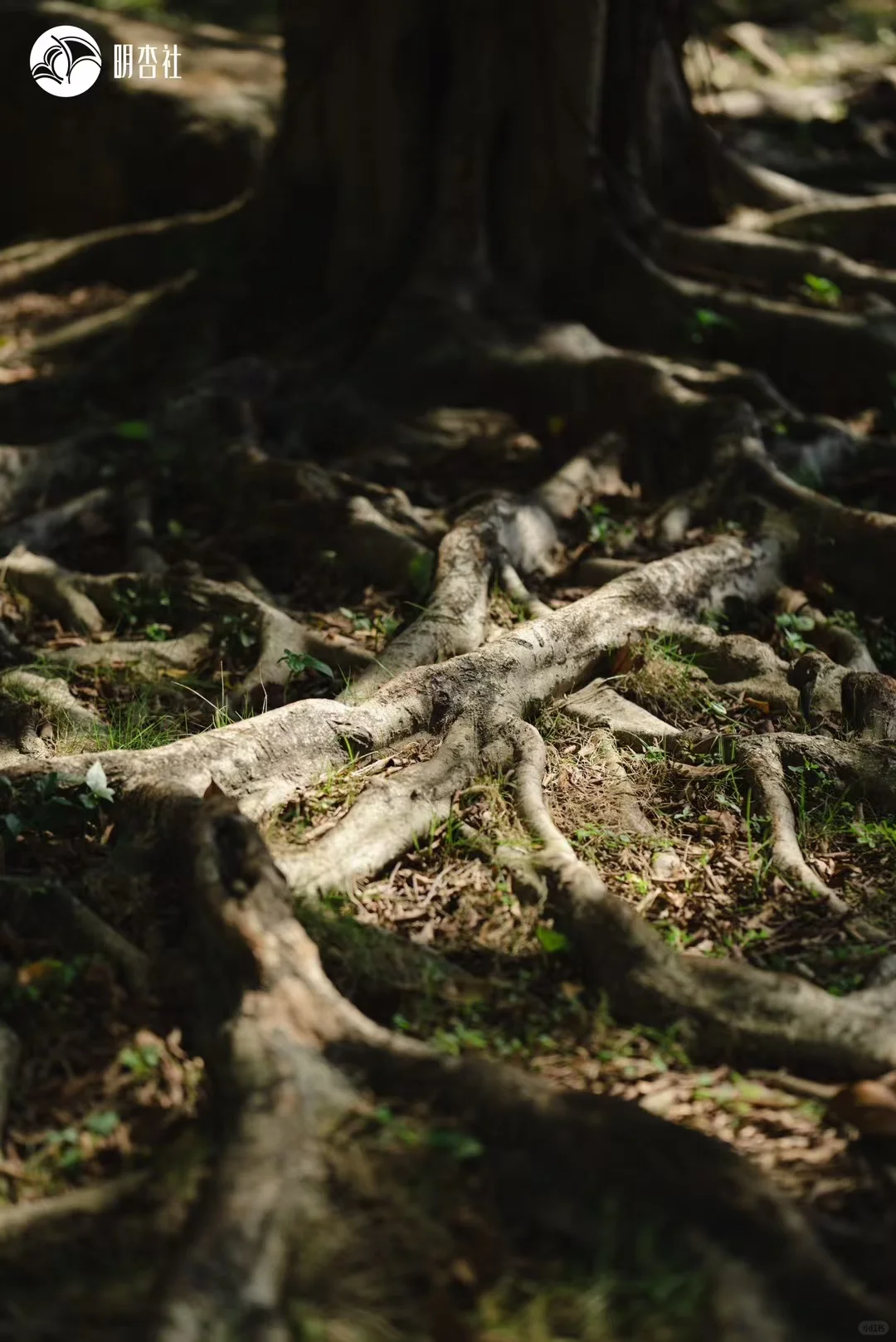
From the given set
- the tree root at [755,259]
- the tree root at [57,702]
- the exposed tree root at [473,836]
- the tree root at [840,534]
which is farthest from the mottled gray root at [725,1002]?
the tree root at [755,259]

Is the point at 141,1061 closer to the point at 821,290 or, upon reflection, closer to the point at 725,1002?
the point at 725,1002

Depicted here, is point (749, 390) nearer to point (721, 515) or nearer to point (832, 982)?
point (721, 515)

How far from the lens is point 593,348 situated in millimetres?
5895

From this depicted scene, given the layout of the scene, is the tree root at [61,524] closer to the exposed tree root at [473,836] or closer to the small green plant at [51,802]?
the exposed tree root at [473,836]

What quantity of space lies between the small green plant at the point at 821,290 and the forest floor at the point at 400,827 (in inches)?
0.7

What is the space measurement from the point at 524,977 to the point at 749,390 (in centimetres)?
357

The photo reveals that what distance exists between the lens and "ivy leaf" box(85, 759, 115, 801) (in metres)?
3.12

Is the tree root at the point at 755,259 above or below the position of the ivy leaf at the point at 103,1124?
above

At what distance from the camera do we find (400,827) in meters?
3.26

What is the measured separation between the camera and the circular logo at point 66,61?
8461 millimetres

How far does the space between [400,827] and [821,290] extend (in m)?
4.28

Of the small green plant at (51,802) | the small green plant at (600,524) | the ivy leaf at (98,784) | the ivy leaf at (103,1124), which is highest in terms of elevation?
the ivy leaf at (98,784)

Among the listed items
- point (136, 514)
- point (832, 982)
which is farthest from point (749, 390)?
point (832, 982)

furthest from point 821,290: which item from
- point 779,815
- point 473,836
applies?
point 473,836
